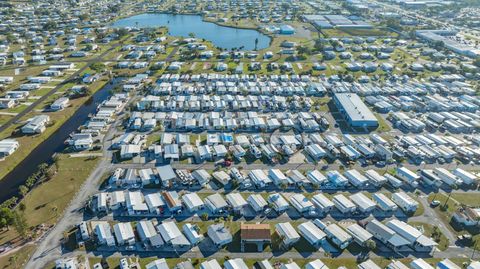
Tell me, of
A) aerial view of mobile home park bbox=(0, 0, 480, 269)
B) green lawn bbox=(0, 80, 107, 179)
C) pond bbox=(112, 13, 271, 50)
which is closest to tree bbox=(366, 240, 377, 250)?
aerial view of mobile home park bbox=(0, 0, 480, 269)

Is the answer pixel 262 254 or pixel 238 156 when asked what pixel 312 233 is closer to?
pixel 262 254

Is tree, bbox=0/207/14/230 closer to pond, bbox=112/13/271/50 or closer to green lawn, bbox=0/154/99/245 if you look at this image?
green lawn, bbox=0/154/99/245

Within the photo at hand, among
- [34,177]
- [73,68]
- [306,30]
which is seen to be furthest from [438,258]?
[306,30]

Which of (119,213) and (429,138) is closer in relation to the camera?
(119,213)

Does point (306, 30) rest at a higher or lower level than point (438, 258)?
higher

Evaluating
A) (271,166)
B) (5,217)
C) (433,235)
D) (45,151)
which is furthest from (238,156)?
(45,151)

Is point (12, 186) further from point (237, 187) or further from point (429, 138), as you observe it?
point (429, 138)
